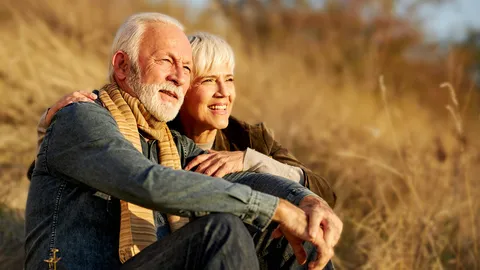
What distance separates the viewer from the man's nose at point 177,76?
364 centimetres

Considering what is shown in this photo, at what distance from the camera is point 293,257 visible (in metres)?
3.62

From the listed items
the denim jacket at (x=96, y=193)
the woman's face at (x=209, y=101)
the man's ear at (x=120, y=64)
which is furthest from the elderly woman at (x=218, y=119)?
the denim jacket at (x=96, y=193)

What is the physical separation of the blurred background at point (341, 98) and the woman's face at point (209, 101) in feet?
3.54

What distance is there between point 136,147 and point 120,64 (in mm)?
489

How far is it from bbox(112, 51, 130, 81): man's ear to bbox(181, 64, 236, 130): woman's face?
A: 0.87 m

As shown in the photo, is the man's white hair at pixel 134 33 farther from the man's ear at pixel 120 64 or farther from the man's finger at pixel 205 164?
the man's finger at pixel 205 164

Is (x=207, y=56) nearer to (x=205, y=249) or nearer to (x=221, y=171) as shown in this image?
(x=221, y=171)

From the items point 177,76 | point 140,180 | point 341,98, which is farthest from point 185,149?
point 341,98

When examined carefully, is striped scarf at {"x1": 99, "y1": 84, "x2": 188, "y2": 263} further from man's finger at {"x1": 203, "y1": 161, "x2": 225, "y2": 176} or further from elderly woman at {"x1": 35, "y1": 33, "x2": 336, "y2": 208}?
elderly woman at {"x1": 35, "y1": 33, "x2": 336, "y2": 208}

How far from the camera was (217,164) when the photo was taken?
384 centimetres

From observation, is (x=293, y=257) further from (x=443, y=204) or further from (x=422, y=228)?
(x=443, y=204)

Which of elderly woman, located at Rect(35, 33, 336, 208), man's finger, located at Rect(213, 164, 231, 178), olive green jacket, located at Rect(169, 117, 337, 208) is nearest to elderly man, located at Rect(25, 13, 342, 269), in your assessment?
man's finger, located at Rect(213, 164, 231, 178)

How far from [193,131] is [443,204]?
2.54 meters

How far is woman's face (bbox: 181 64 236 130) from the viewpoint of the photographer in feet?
14.7
